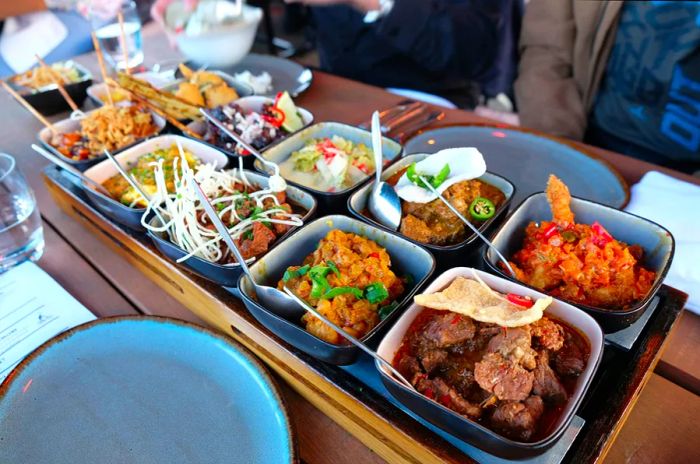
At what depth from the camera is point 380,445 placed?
1119 mm

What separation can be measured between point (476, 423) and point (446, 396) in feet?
0.34

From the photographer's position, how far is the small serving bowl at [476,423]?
0.90 metres

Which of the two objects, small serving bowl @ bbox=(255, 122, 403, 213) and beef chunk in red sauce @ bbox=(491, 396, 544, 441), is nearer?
beef chunk in red sauce @ bbox=(491, 396, 544, 441)

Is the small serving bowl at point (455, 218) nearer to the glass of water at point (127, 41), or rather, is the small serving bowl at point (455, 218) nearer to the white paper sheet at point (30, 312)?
the white paper sheet at point (30, 312)

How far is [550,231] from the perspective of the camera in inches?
53.1

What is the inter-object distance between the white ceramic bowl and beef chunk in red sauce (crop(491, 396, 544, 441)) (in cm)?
234

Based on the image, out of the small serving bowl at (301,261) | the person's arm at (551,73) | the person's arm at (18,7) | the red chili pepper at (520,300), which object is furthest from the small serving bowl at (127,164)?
the person's arm at (18,7)

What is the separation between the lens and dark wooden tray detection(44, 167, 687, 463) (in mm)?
1018

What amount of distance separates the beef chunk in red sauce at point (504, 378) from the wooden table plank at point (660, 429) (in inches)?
11.8

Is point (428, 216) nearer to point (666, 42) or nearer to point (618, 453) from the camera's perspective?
point (618, 453)

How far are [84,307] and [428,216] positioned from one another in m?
1.14

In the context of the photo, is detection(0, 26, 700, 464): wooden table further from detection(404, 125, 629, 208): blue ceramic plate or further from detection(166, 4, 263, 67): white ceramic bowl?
detection(166, 4, 263, 67): white ceramic bowl

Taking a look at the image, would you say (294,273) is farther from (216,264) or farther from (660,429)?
(660,429)

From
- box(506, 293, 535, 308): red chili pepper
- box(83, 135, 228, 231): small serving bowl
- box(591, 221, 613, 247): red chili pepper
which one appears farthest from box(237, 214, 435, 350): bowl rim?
box(83, 135, 228, 231): small serving bowl
